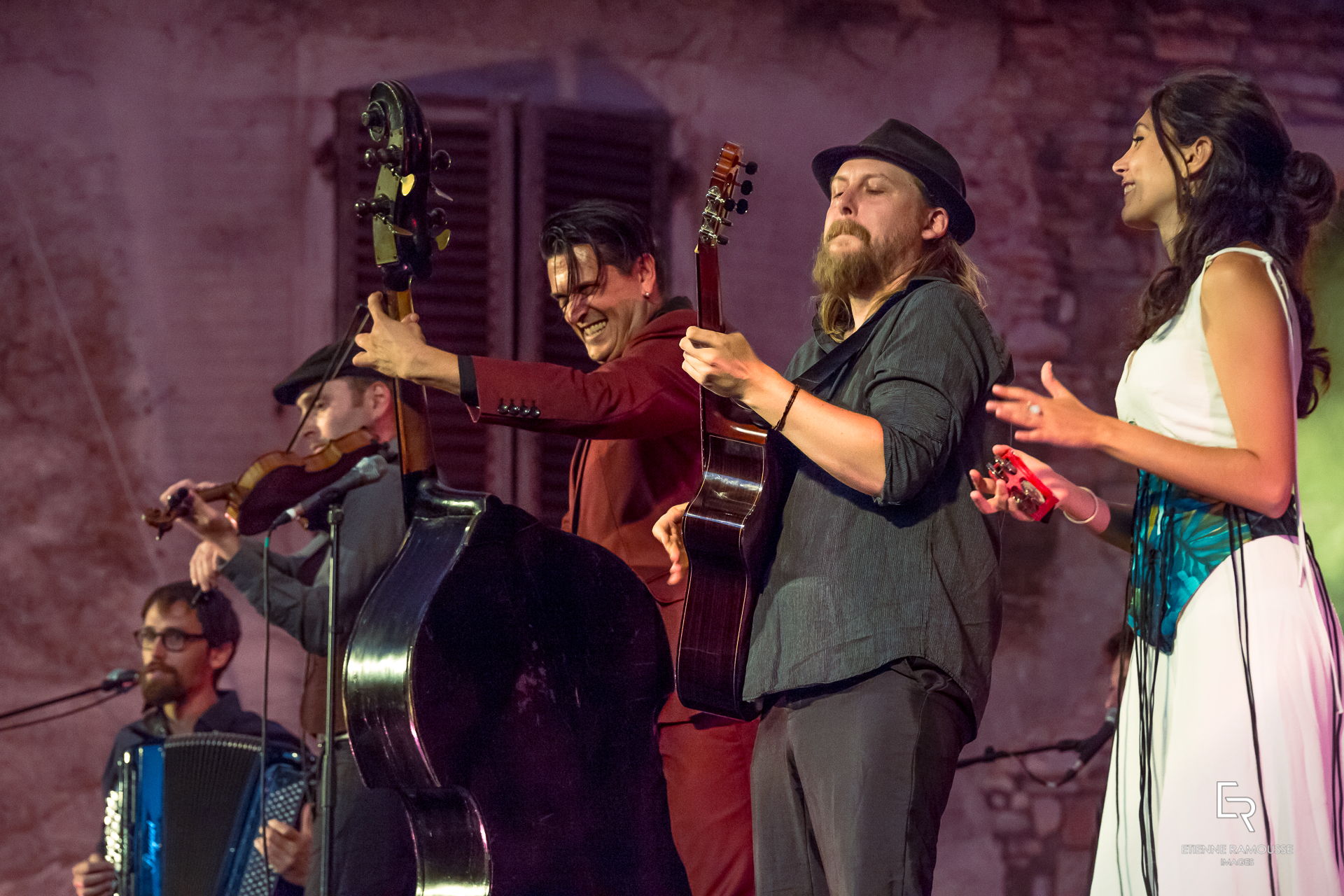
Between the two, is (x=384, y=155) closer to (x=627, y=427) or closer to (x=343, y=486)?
(x=627, y=427)

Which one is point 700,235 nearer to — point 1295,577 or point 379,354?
point 379,354

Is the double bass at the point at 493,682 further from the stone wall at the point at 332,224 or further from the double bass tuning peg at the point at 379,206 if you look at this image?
the stone wall at the point at 332,224

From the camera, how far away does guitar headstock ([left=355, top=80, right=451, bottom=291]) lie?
2963mm

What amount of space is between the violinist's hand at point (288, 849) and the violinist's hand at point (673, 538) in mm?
1879

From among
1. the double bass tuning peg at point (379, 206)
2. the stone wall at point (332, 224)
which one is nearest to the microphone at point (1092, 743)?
the stone wall at point (332, 224)

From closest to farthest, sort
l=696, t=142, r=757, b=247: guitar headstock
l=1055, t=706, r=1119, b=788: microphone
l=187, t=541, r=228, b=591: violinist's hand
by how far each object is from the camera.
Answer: l=696, t=142, r=757, b=247: guitar headstock < l=187, t=541, r=228, b=591: violinist's hand < l=1055, t=706, r=1119, b=788: microphone

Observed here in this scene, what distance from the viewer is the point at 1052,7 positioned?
6.59 m

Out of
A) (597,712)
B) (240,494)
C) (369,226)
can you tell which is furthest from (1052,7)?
(597,712)

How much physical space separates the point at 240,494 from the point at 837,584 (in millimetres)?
2266

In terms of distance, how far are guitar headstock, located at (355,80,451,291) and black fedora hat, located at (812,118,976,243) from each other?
2.84ft

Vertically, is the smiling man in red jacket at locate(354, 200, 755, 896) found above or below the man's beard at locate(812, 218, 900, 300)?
below

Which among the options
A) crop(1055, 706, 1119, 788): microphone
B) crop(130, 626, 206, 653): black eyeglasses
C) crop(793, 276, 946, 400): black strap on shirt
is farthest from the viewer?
crop(130, 626, 206, 653): black eyeglasses

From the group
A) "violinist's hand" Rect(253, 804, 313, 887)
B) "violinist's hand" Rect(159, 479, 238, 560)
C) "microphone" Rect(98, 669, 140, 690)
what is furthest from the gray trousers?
"microphone" Rect(98, 669, 140, 690)

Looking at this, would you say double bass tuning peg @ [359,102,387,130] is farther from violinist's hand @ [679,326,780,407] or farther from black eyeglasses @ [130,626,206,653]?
black eyeglasses @ [130,626,206,653]
